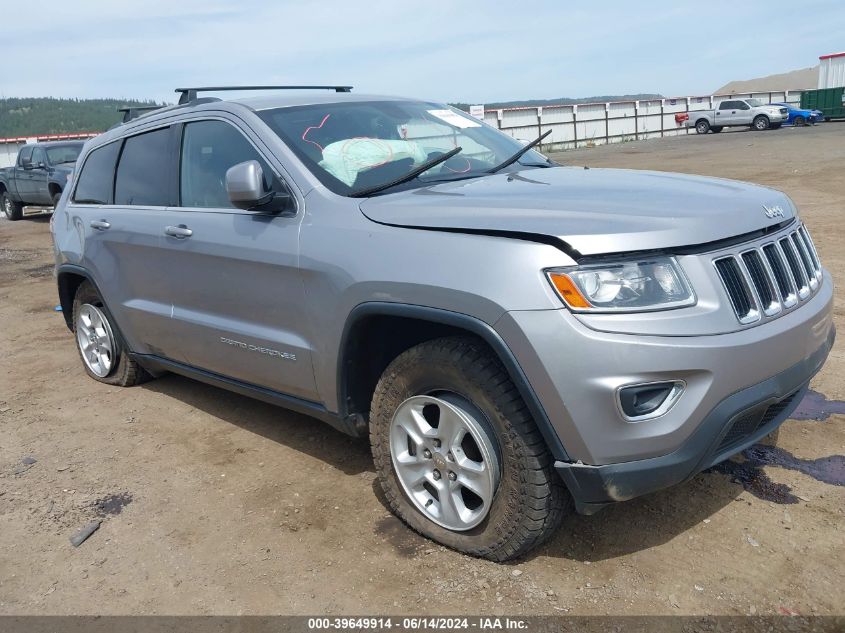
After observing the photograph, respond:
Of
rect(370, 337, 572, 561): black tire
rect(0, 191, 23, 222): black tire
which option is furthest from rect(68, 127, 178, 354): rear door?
rect(0, 191, 23, 222): black tire

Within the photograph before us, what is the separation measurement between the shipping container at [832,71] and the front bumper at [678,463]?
47234mm

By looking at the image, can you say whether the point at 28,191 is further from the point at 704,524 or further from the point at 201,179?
the point at 704,524

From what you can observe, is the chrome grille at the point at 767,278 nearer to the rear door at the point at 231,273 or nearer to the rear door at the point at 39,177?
the rear door at the point at 231,273

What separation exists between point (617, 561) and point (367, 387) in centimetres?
125

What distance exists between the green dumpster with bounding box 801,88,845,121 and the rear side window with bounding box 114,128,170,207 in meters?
41.9

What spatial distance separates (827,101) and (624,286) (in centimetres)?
4348

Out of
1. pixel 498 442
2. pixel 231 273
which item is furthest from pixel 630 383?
pixel 231 273

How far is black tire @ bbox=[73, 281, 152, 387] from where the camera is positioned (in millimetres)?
5203

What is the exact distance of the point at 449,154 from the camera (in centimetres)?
374

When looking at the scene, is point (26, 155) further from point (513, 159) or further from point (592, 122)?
point (592, 122)

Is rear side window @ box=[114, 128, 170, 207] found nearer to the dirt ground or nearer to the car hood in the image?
the dirt ground

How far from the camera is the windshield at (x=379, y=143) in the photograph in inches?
139

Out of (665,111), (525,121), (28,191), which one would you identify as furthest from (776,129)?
(28,191)

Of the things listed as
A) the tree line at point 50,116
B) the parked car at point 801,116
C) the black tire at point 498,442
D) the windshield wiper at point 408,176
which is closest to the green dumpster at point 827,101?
the parked car at point 801,116
